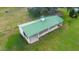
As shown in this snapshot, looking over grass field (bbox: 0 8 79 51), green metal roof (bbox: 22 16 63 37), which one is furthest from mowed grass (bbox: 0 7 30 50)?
green metal roof (bbox: 22 16 63 37)

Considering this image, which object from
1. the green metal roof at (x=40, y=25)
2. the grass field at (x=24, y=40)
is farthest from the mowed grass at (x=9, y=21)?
the green metal roof at (x=40, y=25)

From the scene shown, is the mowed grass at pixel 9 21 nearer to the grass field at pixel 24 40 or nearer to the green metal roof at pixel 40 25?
the grass field at pixel 24 40

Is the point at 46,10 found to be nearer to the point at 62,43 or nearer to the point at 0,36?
the point at 62,43
